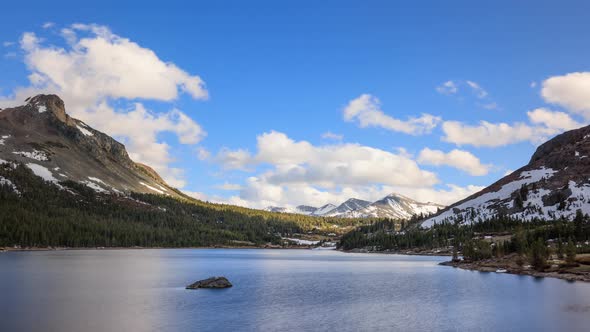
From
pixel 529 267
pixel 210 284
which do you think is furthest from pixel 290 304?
pixel 529 267

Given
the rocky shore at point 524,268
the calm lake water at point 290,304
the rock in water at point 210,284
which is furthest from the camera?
the rocky shore at point 524,268

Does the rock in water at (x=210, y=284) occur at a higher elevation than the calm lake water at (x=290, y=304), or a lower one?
higher

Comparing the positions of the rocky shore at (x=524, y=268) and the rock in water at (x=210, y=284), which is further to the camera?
the rocky shore at (x=524, y=268)

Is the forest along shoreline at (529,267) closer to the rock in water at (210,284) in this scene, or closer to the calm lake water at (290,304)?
the calm lake water at (290,304)

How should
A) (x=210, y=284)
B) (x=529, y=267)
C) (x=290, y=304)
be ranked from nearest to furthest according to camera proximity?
1. (x=290, y=304)
2. (x=210, y=284)
3. (x=529, y=267)

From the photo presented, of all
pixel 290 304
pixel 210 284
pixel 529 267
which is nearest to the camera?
pixel 290 304

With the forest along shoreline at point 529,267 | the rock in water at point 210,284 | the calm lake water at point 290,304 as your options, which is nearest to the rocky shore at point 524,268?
the forest along shoreline at point 529,267

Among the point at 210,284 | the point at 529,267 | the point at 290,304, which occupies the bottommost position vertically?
the point at 290,304

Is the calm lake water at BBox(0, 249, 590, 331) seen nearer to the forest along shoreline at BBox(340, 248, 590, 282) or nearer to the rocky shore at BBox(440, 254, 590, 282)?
the rocky shore at BBox(440, 254, 590, 282)

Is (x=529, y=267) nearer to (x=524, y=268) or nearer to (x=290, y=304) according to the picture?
(x=524, y=268)

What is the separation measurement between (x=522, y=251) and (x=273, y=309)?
99.6 meters

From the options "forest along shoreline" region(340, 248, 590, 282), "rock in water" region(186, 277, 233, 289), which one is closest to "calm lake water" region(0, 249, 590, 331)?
"rock in water" region(186, 277, 233, 289)

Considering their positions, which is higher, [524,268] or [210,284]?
[210,284]

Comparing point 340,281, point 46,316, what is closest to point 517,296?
point 340,281
